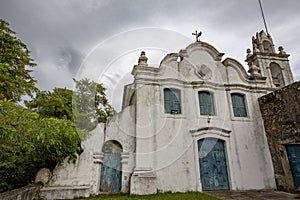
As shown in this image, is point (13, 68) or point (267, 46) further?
point (267, 46)

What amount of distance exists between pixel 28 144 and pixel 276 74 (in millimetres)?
16740

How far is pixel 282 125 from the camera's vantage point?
8961mm

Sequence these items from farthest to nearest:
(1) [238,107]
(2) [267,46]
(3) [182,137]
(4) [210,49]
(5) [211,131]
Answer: (2) [267,46] < (4) [210,49] < (1) [238,107] < (5) [211,131] < (3) [182,137]

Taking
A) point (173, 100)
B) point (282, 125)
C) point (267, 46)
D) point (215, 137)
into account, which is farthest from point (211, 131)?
point (267, 46)

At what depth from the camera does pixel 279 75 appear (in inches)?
554

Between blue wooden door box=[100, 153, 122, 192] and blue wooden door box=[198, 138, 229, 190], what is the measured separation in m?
3.85

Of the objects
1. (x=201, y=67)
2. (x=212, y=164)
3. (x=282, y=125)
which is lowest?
(x=212, y=164)

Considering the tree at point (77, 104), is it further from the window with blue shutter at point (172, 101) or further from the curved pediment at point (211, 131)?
the curved pediment at point (211, 131)

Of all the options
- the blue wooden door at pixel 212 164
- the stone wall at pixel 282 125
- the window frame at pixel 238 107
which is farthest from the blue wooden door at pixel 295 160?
the blue wooden door at pixel 212 164

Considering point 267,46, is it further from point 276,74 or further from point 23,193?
point 23,193

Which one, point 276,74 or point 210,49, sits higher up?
point 276,74

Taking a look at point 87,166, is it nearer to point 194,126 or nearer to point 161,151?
point 161,151

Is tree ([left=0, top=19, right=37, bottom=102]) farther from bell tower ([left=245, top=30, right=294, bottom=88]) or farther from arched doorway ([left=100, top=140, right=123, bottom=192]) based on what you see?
bell tower ([left=245, top=30, right=294, bottom=88])

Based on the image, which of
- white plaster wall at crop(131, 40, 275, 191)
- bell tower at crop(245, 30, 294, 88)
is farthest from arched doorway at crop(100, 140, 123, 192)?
bell tower at crop(245, 30, 294, 88)
